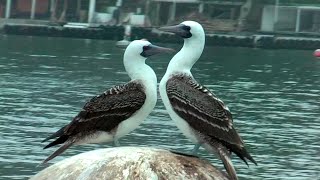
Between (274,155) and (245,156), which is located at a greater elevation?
(245,156)

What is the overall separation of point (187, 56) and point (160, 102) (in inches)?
1241

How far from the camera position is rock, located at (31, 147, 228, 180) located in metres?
9.88

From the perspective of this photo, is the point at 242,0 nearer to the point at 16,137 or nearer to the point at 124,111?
the point at 16,137

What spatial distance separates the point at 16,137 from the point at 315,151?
341 inches

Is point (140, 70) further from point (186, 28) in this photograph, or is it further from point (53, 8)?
point (53, 8)

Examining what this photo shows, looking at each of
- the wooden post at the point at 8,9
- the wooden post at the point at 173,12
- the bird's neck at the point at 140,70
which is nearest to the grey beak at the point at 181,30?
the bird's neck at the point at 140,70

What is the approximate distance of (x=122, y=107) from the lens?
11.7m

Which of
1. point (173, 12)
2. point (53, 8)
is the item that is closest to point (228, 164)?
point (173, 12)

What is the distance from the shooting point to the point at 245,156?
11336 millimetres

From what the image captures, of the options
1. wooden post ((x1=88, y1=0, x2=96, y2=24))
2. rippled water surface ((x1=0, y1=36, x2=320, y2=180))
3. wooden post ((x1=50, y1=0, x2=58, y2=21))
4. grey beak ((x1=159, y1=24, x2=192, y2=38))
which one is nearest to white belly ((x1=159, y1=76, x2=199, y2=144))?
grey beak ((x1=159, y1=24, x2=192, y2=38))

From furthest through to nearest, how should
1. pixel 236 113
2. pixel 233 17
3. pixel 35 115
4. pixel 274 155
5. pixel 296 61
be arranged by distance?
pixel 233 17 < pixel 296 61 < pixel 236 113 < pixel 35 115 < pixel 274 155

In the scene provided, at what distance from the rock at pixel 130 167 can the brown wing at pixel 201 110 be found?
975 millimetres

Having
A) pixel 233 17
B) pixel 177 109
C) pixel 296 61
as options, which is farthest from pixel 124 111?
pixel 233 17

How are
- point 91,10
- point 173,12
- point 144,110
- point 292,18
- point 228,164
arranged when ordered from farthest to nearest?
point 173,12
point 91,10
point 292,18
point 144,110
point 228,164
